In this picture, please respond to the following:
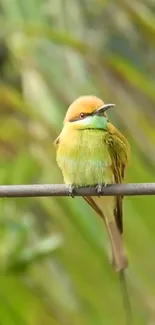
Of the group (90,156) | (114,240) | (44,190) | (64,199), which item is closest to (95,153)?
(90,156)

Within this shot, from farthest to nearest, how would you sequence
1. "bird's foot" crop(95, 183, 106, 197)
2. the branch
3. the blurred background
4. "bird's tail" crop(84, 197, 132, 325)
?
the blurred background < "bird's tail" crop(84, 197, 132, 325) < "bird's foot" crop(95, 183, 106, 197) < the branch

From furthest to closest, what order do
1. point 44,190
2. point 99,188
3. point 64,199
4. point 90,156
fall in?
point 64,199 → point 90,156 → point 99,188 → point 44,190

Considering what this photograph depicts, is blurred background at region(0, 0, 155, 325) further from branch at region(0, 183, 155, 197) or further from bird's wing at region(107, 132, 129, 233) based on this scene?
branch at region(0, 183, 155, 197)

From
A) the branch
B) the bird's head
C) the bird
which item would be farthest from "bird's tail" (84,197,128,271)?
the branch

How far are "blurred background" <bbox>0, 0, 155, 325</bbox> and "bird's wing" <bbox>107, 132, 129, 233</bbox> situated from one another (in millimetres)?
372

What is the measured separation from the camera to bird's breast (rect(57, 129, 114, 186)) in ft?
3.51

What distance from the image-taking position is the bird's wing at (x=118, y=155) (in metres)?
1.07

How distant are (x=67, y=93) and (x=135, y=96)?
0.66 ft

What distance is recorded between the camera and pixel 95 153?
1096 mm

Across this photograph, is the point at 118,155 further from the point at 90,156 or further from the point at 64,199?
the point at 64,199

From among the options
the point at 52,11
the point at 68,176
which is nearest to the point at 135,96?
the point at 52,11

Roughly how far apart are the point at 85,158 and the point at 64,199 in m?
0.59

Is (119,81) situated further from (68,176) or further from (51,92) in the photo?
(68,176)

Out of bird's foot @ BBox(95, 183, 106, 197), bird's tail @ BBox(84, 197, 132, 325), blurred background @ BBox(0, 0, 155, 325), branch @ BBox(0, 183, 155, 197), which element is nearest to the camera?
branch @ BBox(0, 183, 155, 197)
